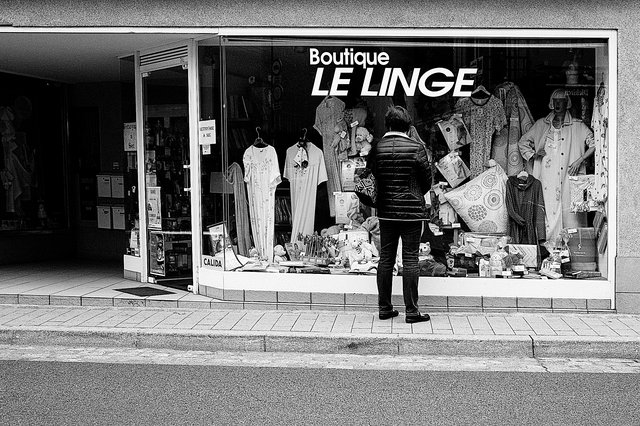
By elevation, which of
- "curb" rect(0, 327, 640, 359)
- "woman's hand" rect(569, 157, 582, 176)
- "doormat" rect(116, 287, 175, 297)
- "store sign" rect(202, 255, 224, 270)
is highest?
"woman's hand" rect(569, 157, 582, 176)

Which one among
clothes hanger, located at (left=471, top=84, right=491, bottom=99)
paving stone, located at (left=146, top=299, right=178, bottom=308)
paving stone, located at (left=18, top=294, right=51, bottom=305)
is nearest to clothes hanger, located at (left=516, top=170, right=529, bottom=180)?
clothes hanger, located at (left=471, top=84, right=491, bottom=99)

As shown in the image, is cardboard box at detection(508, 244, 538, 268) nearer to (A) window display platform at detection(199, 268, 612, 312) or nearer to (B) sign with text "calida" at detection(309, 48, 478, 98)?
(A) window display platform at detection(199, 268, 612, 312)

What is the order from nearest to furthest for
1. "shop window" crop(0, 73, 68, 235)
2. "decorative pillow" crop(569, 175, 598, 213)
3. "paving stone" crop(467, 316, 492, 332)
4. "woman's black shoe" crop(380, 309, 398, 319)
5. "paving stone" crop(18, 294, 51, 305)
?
"paving stone" crop(467, 316, 492, 332), "woman's black shoe" crop(380, 309, 398, 319), "decorative pillow" crop(569, 175, 598, 213), "paving stone" crop(18, 294, 51, 305), "shop window" crop(0, 73, 68, 235)

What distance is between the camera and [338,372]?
639cm

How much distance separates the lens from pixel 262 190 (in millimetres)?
9117

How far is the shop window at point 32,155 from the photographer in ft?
38.2

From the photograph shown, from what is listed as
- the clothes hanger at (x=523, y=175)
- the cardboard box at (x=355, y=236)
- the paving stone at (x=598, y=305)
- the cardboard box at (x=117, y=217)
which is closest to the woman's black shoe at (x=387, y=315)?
the cardboard box at (x=355, y=236)

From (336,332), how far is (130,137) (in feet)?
14.3

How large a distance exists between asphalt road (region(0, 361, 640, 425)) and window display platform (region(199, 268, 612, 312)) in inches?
74.7

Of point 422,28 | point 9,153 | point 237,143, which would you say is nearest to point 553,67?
point 422,28

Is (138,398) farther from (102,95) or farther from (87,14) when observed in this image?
(102,95)

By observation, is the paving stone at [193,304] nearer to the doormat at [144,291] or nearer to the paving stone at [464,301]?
the doormat at [144,291]

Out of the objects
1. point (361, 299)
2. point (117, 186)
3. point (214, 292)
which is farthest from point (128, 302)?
point (117, 186)

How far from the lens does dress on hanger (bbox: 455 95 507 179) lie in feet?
28.5
